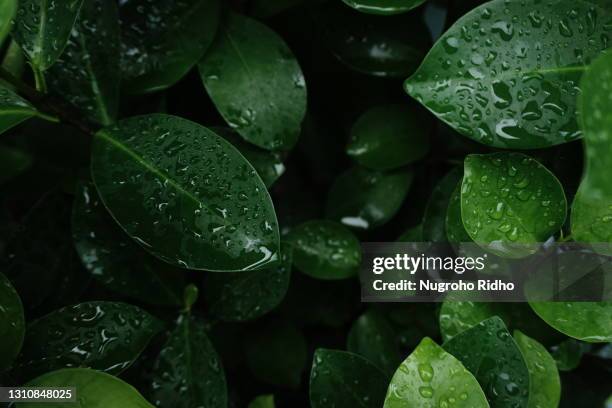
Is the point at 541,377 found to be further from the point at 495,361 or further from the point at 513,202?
the point at 513,202

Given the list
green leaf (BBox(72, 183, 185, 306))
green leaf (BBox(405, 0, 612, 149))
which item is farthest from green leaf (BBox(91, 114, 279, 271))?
green leaf (BBox(405, 0, 612, 149))

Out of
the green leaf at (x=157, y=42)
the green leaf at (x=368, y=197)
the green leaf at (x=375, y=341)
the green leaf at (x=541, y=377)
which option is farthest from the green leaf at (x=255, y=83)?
the green leaf at (x=541, y=377)

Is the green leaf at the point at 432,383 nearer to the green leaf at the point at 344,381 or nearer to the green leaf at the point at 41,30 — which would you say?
the green leaf at the point at 344,381

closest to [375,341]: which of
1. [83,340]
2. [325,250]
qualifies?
[325,250]

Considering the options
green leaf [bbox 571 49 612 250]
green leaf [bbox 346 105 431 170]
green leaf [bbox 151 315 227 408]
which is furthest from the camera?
green leaf [bbox 346 105 431 170]

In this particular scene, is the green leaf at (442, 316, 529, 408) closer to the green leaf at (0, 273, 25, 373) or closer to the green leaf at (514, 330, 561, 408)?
the green leaf at (514, 330, 561, 408)

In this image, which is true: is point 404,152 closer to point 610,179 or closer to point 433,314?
point 433,314
